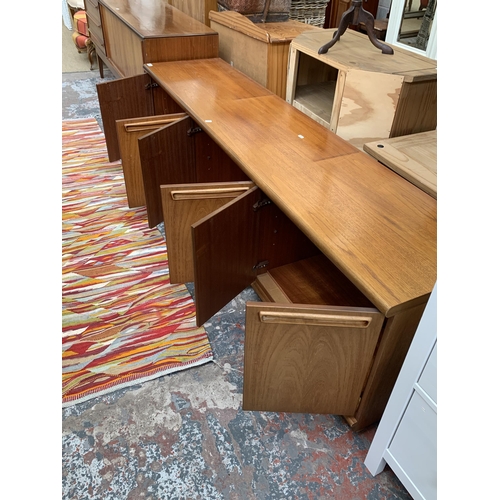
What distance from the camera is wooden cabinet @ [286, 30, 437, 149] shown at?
1393mm

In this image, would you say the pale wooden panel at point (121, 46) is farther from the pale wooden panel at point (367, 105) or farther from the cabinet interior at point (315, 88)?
the pale wooden panel at point (367, 105)

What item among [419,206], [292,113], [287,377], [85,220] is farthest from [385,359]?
[85,220]

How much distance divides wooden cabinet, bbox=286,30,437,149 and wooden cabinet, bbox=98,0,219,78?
0.80 m

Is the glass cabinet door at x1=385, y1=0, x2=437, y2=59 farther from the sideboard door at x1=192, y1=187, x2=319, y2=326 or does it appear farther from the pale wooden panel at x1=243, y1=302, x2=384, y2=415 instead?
the pale wooden panel at x1=243, y1=302, x2=384, y2=415

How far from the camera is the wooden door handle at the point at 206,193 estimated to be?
137 cm

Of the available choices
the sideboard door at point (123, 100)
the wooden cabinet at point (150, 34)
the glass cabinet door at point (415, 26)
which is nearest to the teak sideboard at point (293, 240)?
the sideboard door at point (123, 100)

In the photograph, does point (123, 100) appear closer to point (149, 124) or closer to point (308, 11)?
point (149, 124)

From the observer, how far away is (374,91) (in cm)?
142

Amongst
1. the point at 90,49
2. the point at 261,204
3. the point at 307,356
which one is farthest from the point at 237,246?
the point at 90,49

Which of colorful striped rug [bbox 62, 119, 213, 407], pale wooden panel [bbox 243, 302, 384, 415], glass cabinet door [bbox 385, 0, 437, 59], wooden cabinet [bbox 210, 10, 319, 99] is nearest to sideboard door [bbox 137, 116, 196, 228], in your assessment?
colorful striped rug [bbox 62, 119, 213, 407]

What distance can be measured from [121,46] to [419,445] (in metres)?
2.91

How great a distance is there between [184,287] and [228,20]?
146cm
